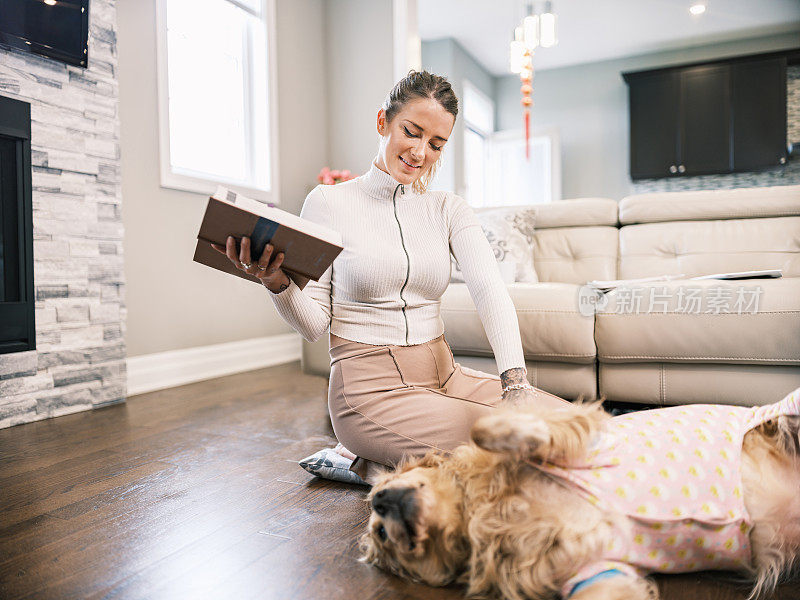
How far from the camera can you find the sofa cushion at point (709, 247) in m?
2.32

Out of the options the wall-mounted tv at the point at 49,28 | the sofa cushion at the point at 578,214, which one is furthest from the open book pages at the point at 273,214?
the sofa cushion at the point at 578,214

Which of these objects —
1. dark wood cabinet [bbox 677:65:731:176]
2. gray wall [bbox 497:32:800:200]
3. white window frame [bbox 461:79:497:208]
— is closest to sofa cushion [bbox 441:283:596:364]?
white window frame [bbox 461:79:497:208]

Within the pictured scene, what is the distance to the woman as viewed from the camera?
1185 millimetres

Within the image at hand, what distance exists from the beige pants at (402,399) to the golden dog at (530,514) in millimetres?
334

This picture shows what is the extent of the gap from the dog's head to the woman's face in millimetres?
767

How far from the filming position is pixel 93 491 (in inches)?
50.9

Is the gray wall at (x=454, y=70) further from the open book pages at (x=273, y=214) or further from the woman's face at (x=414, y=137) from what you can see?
the open book pages at (x=273, y=214)

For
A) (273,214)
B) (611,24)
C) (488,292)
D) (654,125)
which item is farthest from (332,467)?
(654,125)

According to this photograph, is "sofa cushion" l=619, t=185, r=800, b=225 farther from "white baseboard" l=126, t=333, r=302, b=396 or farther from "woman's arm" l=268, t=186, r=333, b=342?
"white baseboard" l=126, t=333, r=302, b=396

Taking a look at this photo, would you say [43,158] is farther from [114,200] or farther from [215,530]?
[215,530]

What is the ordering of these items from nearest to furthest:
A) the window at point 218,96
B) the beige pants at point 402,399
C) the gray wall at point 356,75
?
the beige pants at point 402,399, the window at point 218,96, the gray wall at point 356,75

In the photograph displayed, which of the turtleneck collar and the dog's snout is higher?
the turtleneck collar

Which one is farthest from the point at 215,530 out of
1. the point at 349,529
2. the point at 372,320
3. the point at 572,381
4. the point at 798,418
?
the point at 572,381

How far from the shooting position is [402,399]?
121cm
